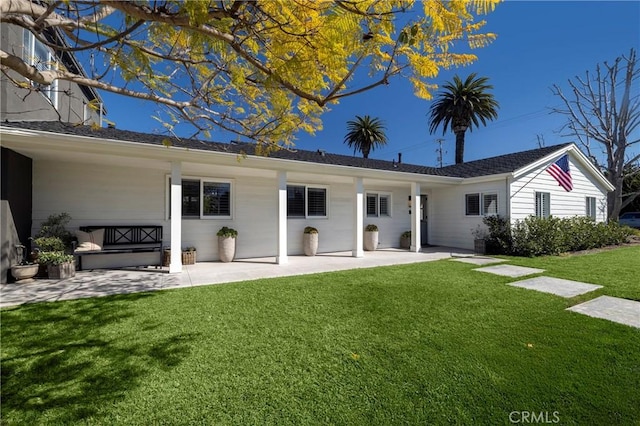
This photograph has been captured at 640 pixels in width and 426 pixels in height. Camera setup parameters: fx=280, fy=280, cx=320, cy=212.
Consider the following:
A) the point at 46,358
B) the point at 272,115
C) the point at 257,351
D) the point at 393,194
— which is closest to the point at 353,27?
the point at 272,115

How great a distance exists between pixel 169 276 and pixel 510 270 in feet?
→ 27.3

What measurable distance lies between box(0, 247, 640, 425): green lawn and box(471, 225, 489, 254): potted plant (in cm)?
552

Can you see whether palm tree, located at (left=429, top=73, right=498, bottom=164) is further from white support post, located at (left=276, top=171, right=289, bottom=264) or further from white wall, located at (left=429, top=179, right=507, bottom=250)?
white support post, located at (left=276, top=171, right=289, bottom=264)

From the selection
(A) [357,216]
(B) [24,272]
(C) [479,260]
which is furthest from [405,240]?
(B) [24,272]

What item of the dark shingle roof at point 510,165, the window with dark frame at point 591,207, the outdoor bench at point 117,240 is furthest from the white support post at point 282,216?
the window with dark frame at point 591,207

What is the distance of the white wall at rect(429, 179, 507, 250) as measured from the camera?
1088cm

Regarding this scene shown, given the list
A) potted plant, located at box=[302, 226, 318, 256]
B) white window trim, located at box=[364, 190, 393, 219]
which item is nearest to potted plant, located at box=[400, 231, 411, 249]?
white window trim, located at box=[364, 190, 393, 219]

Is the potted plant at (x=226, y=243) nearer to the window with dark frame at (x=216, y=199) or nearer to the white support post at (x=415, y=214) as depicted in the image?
the window with dark frame at (x=216, y=199)

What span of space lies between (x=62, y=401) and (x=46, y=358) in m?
0.96

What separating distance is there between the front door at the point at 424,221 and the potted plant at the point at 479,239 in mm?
2194

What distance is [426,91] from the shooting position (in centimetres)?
321

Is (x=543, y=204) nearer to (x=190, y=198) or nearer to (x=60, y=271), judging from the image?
(x=190, y=198)

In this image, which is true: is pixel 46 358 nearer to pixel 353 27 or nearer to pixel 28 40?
pixel 353 27

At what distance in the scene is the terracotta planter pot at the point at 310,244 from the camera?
9.88 meters
